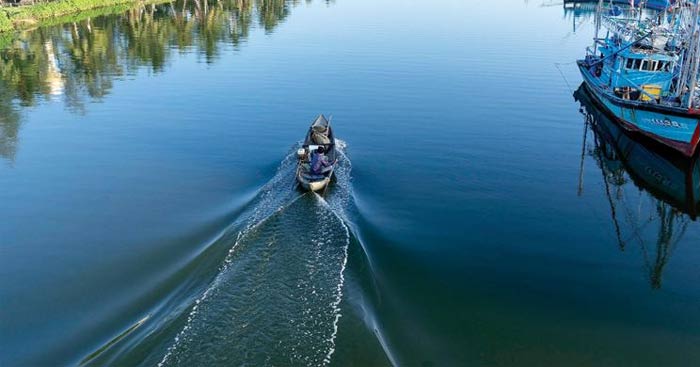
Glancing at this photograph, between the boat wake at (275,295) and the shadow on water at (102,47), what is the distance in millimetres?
23918

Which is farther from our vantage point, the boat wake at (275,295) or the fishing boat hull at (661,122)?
the fishing boat hull at (661,122)

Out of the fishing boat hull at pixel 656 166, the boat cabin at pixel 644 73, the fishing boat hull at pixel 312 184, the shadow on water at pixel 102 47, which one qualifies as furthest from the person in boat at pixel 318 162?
the boat cabin at pixel 644 73

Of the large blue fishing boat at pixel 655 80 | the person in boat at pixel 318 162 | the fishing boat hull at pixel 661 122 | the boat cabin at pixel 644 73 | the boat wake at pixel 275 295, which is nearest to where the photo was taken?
the boat wake at pixel 275 295

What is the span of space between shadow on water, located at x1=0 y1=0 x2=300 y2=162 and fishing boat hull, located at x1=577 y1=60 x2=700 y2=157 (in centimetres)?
4628

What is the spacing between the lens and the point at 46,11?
89.5 m

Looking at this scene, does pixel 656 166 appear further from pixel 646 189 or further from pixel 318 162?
pixel 318 162

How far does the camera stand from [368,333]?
1867 centimetres

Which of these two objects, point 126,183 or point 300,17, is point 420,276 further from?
point 300,17

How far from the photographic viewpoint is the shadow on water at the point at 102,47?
171ft

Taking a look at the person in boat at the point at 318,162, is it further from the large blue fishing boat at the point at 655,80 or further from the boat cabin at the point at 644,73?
the boat cabin at the point at 644,73

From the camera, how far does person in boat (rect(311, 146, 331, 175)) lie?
3017 cm

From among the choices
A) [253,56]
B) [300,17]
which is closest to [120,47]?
[253,56]

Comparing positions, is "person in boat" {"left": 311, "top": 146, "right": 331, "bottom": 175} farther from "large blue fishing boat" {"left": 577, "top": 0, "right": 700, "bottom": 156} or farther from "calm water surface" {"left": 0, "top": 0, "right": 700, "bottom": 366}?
"large blue fishing boat" {"left": 577, "top": 0, "right": 700, "bottom": 156}

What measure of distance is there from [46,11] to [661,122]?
304 feet
